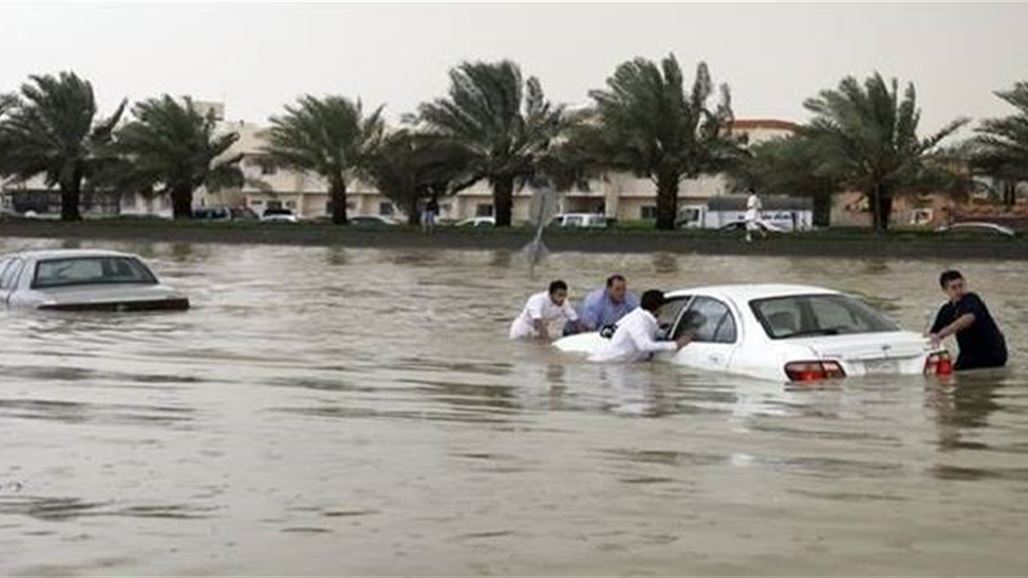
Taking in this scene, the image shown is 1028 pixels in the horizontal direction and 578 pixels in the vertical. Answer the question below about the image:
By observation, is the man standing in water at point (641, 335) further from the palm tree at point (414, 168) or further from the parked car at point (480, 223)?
the parked car at point (480, 223)

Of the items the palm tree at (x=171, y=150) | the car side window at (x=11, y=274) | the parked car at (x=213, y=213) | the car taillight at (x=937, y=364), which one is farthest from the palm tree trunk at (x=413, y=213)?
the car taillight at (x=937, y=364)

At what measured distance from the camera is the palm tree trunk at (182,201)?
63.4 m

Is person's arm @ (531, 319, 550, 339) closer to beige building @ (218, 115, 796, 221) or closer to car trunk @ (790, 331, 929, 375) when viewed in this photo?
car trunk @ (790, 331, 929, 375)

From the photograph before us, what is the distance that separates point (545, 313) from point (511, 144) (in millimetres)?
39336

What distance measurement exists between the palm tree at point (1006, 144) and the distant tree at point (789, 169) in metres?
4.70

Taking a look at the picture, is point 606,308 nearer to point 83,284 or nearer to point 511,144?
point 83,284

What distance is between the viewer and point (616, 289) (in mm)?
15211

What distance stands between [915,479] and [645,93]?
45.3m

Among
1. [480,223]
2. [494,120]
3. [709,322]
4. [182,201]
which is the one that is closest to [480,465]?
[709,322]

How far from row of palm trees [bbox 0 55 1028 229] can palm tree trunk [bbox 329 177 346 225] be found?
0.08 metres

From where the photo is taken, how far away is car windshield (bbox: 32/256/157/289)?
19594 millimetres


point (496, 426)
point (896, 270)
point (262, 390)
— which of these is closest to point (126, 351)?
point (262, 390)

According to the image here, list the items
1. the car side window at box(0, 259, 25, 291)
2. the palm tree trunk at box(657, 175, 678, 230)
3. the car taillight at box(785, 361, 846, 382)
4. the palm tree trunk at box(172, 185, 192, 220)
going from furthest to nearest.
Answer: the palm tree trunk at box(172, 185, 192, 220) < the palm tree trunk at box(657, 175, 678, 230) < the car side window at box(0, 259, 25, 291) < the car taillight at box(785, 361, 846, 382)

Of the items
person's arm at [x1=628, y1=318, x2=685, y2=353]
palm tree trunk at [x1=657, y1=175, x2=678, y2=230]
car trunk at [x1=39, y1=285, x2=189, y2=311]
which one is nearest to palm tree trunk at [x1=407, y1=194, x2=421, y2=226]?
palm tree trunk at [x1=657, y1=175, x2=678, y2=230]
